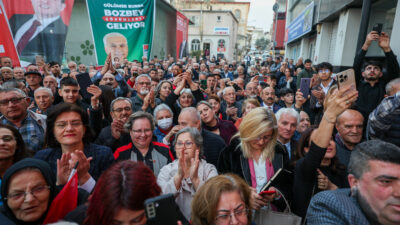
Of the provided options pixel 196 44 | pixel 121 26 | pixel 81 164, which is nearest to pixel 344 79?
pixel 81 164

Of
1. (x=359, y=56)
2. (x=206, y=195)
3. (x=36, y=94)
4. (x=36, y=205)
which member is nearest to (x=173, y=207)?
(x=206, y=195)

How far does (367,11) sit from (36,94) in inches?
213

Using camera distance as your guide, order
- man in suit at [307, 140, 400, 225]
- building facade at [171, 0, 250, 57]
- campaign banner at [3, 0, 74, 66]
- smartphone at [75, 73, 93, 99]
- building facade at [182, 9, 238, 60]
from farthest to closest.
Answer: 1. building facade at [171, 0, 250, 57]
2. building facade at [182, 9, 238, 60]
3. campaign banner at [3, 0, 74, 66]
4. smartphone at [75, 73, 93, 99]
5. man in suit at [307, 140, 400, 225]

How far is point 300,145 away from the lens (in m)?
2.31

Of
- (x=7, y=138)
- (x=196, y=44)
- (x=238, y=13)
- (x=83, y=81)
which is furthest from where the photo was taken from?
(x=238, y=13)

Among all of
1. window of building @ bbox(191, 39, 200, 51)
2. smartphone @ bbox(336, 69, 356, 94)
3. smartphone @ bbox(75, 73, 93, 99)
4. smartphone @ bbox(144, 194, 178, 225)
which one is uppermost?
window of building @ bbox(191, 39, 200, 51)

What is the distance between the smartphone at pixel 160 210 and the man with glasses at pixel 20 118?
8.47 feet

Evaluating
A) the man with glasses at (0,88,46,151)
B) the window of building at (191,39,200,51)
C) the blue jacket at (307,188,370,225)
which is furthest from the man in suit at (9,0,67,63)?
the window of building at (191,39,200,51)

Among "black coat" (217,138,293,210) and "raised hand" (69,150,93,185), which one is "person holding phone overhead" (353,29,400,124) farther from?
"raised hand" (69,150,93,185)

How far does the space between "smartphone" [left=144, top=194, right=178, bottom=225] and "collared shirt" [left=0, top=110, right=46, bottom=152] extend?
2569 mm

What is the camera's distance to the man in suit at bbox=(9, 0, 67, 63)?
350 inches

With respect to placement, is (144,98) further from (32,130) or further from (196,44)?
(196,44)

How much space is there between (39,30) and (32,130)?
27.2ft

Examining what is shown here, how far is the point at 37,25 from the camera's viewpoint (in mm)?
9188
